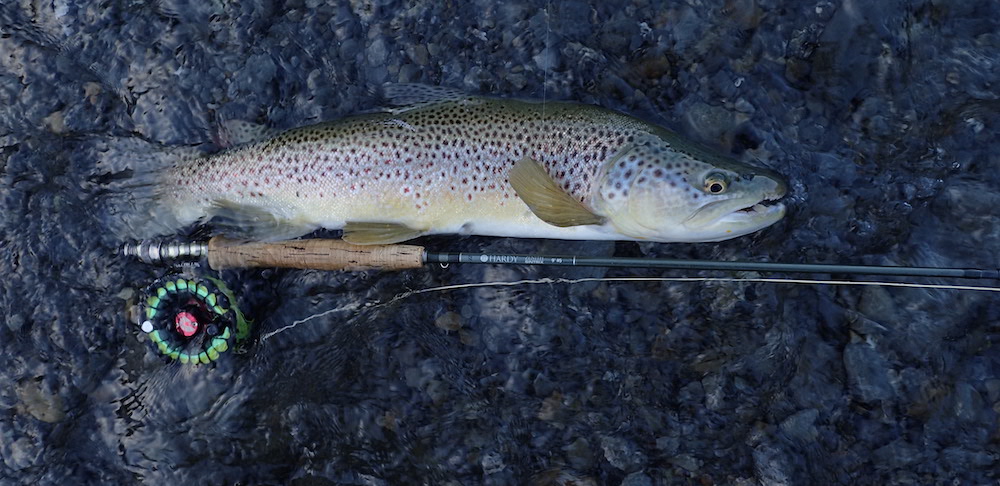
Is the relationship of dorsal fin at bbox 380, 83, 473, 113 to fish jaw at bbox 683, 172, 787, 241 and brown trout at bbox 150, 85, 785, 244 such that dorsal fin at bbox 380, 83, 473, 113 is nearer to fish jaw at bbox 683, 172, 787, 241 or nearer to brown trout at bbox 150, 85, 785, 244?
brown trout at bbox 150, 85, 785, 244

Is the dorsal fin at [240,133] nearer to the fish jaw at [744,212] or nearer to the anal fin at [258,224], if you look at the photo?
the anal fin at [258,224]

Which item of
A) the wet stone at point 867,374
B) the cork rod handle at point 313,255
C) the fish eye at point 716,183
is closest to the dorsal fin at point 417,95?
the cork rod handle at point 313,255

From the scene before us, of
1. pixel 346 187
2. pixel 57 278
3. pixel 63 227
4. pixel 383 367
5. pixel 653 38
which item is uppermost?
pixel 653 38

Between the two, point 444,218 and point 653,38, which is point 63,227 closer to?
point 444,218

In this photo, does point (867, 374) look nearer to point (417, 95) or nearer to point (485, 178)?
point (485, 178)

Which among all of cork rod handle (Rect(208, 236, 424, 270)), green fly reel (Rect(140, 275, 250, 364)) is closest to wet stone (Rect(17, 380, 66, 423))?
green fly reel (Rect(140, 275, 250, 364))

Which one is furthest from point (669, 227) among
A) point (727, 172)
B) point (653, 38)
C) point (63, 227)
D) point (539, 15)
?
point (63, 227)
